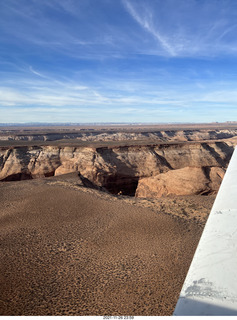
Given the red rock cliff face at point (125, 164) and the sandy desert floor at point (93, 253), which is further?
the red rock cliff face at point (125, 164)

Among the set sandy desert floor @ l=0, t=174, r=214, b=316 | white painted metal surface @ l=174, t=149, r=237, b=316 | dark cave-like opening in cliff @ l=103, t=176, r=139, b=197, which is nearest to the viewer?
white painted metal surface @ l=174, t=149, r=237, b=316

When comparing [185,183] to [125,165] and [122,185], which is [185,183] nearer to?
[122,185]

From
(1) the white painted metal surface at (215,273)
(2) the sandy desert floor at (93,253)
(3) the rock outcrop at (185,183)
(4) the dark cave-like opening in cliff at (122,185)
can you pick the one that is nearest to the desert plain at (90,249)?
(2) the sandy desert floor at (93,253)

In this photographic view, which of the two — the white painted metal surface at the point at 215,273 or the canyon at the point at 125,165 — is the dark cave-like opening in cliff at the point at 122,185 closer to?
the canyon at the point at 125,165

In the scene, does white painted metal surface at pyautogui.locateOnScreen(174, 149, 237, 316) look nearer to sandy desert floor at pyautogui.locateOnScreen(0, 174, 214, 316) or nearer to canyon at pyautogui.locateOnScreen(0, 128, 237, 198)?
sandy desert floor at pyautogui.locateOnScreen(0, 174, 214, 316)

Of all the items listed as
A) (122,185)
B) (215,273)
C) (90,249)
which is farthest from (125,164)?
(215,273)

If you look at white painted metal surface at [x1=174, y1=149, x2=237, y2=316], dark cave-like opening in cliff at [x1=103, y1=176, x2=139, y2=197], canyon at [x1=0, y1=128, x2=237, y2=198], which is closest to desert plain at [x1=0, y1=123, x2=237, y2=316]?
white painted metal surface at [x1=174, y1=149, x2=237, y2=316]
